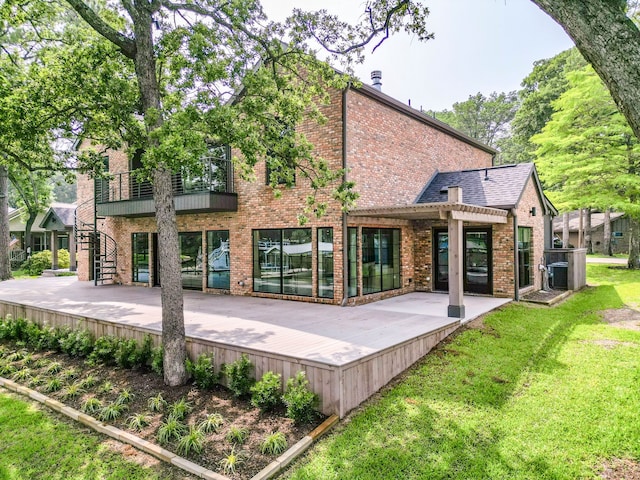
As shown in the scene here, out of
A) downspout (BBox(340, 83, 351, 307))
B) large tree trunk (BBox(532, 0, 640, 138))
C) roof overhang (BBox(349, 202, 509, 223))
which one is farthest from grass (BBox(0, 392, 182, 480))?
roof overhang (BBox(349, 202, 509, 223))

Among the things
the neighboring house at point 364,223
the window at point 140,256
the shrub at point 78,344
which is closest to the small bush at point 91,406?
the shrub at point 78,344

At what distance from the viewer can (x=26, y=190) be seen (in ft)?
74.8

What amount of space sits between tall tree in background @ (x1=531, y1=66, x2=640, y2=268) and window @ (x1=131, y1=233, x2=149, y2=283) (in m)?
17.9

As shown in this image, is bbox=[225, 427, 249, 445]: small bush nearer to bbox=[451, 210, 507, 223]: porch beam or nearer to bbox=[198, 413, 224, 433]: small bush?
bbox=[198, 413, 224, 433]: small bush

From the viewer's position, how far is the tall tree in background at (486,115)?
38500mm

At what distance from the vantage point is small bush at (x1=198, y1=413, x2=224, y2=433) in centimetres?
461

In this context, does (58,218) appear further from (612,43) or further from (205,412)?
(612,43)

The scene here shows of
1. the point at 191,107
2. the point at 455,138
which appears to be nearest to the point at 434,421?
the point at 191,107

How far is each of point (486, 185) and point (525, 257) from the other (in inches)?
102

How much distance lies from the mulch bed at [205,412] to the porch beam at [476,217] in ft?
17.1

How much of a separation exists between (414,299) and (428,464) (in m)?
7.07

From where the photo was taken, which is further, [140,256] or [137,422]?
[140,256]

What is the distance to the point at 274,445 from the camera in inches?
163

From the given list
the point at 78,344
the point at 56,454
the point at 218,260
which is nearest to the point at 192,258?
the point at 218,260
